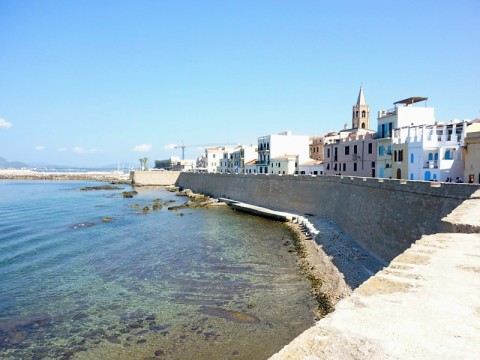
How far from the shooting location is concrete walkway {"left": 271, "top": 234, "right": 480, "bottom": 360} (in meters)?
3.93

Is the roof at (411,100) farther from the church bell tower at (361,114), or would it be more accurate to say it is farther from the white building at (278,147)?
the church bell tower at (361,114)

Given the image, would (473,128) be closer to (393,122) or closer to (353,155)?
(393,122)

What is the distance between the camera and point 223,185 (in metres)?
57.0

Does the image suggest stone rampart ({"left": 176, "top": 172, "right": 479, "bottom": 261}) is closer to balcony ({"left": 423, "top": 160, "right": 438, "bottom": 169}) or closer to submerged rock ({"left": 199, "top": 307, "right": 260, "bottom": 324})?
balcony ({"left": 423, "top": 160, "right": 438, "bottom": 169})

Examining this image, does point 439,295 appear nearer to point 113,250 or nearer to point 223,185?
point 113,250

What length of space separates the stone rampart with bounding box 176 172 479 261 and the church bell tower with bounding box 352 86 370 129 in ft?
115

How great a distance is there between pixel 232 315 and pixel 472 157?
21.2 meters

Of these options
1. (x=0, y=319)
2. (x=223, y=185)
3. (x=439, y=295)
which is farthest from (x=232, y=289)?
(x=223, y=185)

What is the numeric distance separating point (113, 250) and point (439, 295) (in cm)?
2192

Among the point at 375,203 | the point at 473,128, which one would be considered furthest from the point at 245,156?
the point at 375,203

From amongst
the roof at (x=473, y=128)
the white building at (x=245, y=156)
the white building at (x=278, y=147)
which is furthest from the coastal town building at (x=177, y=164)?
the roof at (x=473, y=128)

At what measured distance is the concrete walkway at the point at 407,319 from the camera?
393cm

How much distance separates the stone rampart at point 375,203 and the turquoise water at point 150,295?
4.51 m

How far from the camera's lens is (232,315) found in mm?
13195
